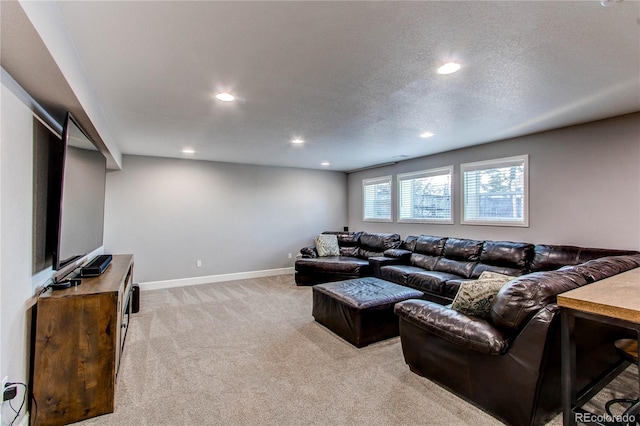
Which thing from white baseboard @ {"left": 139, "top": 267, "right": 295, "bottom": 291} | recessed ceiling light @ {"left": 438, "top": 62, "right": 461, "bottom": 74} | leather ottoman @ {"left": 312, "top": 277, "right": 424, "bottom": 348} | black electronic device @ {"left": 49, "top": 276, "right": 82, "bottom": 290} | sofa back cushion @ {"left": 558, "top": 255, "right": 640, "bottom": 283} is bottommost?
white baseboard @ {"left": 139, "top": 267, "right": 295, "bottom": 291}

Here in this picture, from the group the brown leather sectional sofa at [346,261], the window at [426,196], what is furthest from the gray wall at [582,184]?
the brown leather sectional sofa at [346,261]

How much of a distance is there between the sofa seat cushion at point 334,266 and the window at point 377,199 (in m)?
1.54

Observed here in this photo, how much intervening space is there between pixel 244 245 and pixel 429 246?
12.4 feet

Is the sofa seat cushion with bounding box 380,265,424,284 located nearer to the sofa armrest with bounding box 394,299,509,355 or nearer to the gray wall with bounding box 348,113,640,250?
the gray wall with bounding box 348,113,640,250

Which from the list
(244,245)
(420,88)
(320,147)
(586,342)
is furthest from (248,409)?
(244,245)

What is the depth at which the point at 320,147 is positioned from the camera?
509 cm

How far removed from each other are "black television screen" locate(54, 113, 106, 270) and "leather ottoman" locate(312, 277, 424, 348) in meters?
2.50

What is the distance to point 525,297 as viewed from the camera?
1.88 meters

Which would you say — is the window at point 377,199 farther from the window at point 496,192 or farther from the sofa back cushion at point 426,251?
the window at point 496,192

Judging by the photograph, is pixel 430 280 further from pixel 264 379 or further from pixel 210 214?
pixel 210 214

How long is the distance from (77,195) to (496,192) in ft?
17.3

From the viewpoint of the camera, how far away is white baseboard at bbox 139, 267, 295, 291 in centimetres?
569

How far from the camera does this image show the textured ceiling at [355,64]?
5.61ft

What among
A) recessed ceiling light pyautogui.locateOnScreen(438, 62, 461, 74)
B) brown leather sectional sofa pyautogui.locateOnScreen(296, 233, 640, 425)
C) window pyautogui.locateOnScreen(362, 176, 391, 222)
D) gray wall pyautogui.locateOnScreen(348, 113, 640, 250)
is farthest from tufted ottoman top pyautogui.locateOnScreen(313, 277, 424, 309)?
window pyautogui.locateOnScreen(362, 176, 391, 222)
